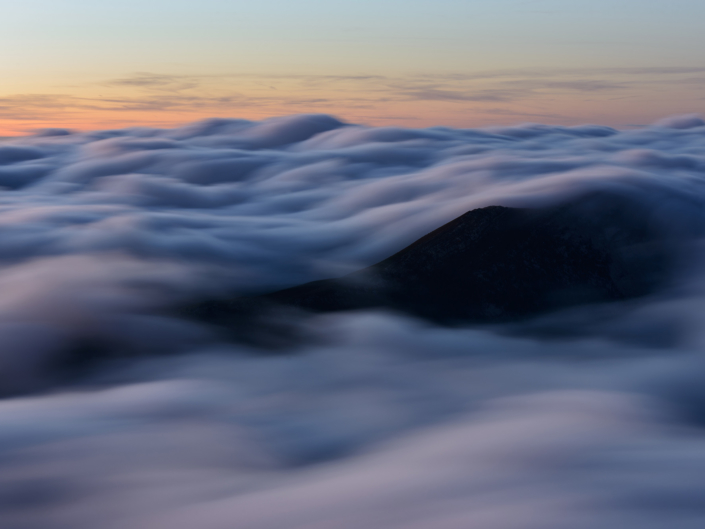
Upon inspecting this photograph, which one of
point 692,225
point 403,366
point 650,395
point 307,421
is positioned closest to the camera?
point 307,421

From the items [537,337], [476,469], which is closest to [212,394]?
[476,469]

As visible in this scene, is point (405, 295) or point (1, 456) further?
point (405, 295)

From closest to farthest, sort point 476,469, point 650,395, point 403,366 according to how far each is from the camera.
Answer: point 476,469 → point 650,395 → point 403,366

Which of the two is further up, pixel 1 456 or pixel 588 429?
pixel 588 429

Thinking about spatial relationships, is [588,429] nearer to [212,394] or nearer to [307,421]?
[307,421]

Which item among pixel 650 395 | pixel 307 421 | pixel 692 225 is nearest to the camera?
pixel 307 421

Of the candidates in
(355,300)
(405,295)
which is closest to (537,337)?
(405,295)

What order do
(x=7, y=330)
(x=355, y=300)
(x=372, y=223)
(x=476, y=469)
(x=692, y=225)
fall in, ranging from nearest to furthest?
(x=476, y=469) → (x=7, y=330) → (x=355, y=300) → (x=692, y=225) → (x=372, y=223)

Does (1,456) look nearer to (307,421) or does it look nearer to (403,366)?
(307,421)

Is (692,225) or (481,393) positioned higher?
(692,225)
